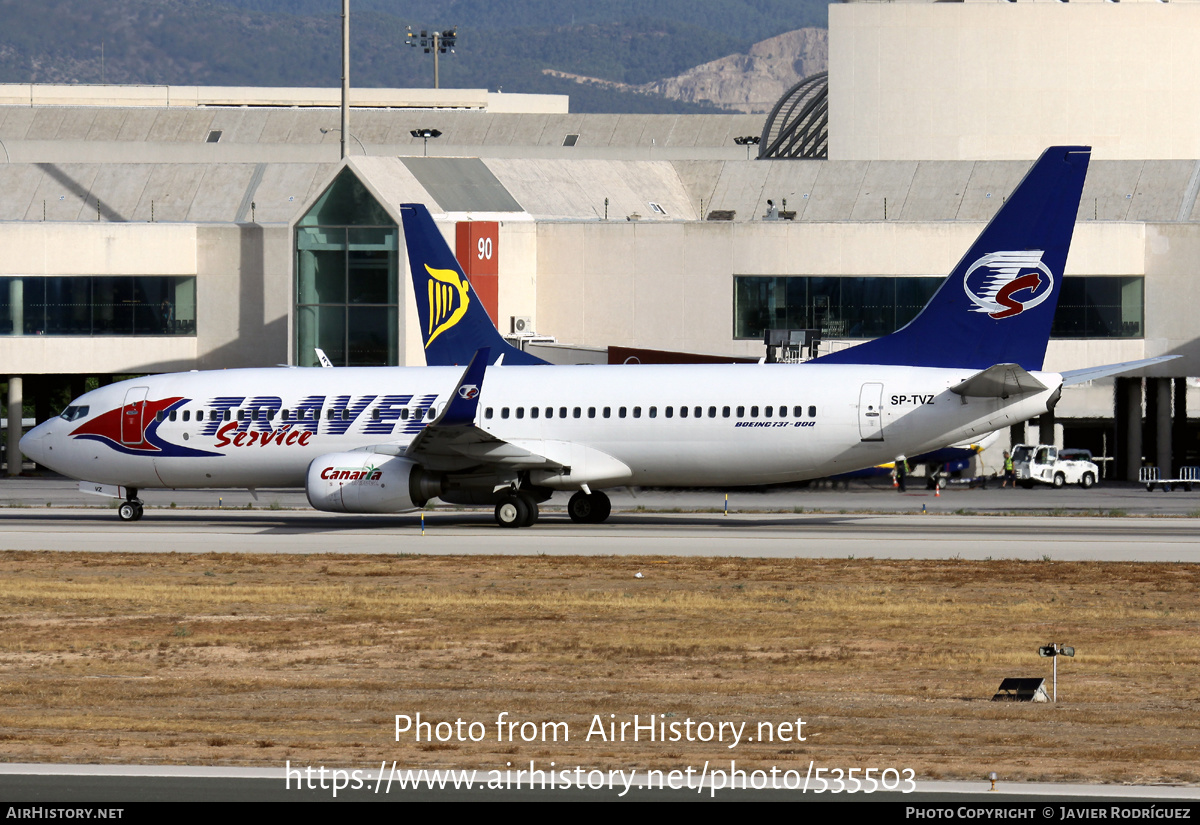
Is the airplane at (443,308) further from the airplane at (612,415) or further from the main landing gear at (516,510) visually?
the main landing gear at (516,510)

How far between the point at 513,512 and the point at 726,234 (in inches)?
1126

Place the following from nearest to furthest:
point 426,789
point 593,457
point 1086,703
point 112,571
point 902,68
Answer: point 426,789, point 1086,703, point 112,571, point 593,457, point 902,68

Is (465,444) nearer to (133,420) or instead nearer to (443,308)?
(133,420)

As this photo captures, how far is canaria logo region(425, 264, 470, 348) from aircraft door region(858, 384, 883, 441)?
15416 millimetres

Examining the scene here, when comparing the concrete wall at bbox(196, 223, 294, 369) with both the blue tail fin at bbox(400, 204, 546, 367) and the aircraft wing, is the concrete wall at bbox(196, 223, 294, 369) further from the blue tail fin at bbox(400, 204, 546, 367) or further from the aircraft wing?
the aircraft wing

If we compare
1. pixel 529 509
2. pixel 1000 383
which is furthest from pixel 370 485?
pixel 1000 383

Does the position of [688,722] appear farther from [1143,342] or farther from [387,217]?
[1143,342]

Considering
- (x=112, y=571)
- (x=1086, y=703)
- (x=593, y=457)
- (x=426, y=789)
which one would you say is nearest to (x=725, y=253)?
(x=593, y=457)

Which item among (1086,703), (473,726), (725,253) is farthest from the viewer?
(725,253)

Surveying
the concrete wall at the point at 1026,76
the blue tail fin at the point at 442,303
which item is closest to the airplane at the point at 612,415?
the blue tail fin at the point at 442,303

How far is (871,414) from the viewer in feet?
112

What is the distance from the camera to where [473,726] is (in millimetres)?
14250

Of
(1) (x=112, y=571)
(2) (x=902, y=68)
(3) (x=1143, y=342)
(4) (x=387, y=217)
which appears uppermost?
(2) (x=902, y=68)

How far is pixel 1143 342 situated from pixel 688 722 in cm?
5165
